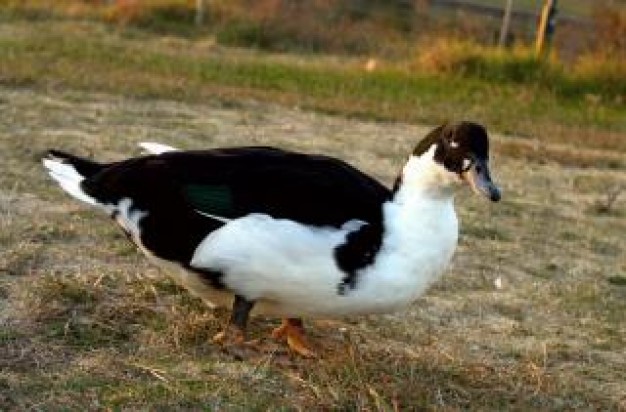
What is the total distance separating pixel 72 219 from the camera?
18.8 feet

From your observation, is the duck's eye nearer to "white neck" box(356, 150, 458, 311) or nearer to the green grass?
"white neck" box(356, 150, 458, 311)

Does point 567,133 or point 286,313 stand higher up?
point 286,313

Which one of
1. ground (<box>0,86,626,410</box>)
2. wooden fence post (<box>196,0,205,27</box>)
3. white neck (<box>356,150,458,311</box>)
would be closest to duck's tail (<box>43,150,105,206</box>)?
ground (<box>0,86,626,410</box>)

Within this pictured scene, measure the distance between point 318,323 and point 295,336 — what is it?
0.38 meters

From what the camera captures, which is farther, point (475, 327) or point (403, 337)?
point (475, 327)

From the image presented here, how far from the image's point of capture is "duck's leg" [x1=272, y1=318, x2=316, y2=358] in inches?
163

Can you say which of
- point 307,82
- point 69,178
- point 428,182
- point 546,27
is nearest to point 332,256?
point 428,182

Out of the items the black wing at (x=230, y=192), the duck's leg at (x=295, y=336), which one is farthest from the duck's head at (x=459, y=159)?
the duck's leg at (x=295, y=336)

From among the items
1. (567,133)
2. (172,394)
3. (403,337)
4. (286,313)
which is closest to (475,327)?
(403,337)

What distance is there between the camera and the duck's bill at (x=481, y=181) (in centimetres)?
374

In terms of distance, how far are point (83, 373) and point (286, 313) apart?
2.20 feet

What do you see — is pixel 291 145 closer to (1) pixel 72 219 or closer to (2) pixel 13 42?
(1) pixel 72 219

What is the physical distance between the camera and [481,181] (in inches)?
147

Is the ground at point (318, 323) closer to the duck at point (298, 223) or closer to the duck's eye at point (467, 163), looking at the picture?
the duck at point (298, 223)
